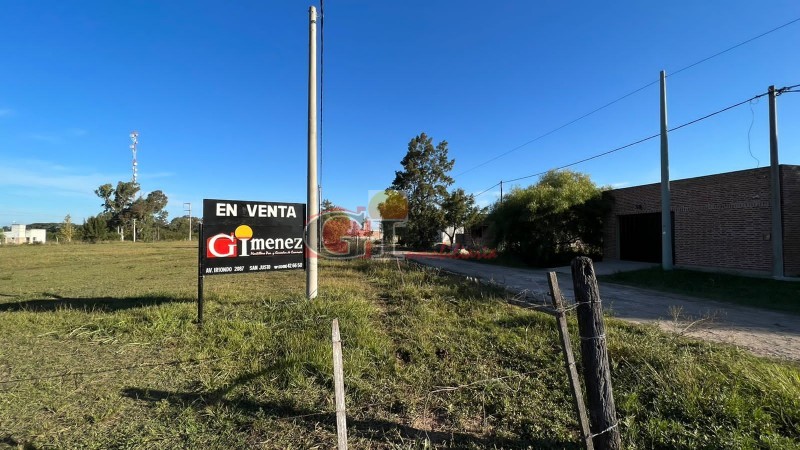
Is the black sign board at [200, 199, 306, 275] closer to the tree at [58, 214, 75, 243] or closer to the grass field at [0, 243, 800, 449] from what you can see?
the grass field at [0, 243, 800, 449]

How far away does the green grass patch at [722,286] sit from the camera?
8.64 meters

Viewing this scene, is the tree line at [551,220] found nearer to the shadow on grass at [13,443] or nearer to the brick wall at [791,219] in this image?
the brick wall at [791,219]

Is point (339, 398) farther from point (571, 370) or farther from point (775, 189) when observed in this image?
point (775, 189)

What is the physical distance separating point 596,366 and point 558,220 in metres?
16.7

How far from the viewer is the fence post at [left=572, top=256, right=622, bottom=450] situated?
2574 millimetres

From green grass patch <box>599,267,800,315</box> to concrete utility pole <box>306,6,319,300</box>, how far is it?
938cm

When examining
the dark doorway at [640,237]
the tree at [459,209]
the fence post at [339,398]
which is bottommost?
the fence post at [339,398]

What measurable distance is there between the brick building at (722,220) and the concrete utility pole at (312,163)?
45.5ft

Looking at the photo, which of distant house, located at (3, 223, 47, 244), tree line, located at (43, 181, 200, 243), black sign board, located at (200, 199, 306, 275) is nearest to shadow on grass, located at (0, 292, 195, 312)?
black sign board, located at (200, 199, 306, 275)


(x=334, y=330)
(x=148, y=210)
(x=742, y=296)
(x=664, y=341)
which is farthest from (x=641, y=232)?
(x=148, y=210)

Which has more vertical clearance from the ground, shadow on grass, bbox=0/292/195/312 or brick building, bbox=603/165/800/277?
brick building, bbox=603/165/800/277

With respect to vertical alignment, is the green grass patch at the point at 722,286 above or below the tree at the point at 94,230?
below

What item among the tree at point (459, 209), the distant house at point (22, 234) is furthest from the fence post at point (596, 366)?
the distant house at point (22, 234)

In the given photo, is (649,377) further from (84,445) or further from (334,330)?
(84,445)
